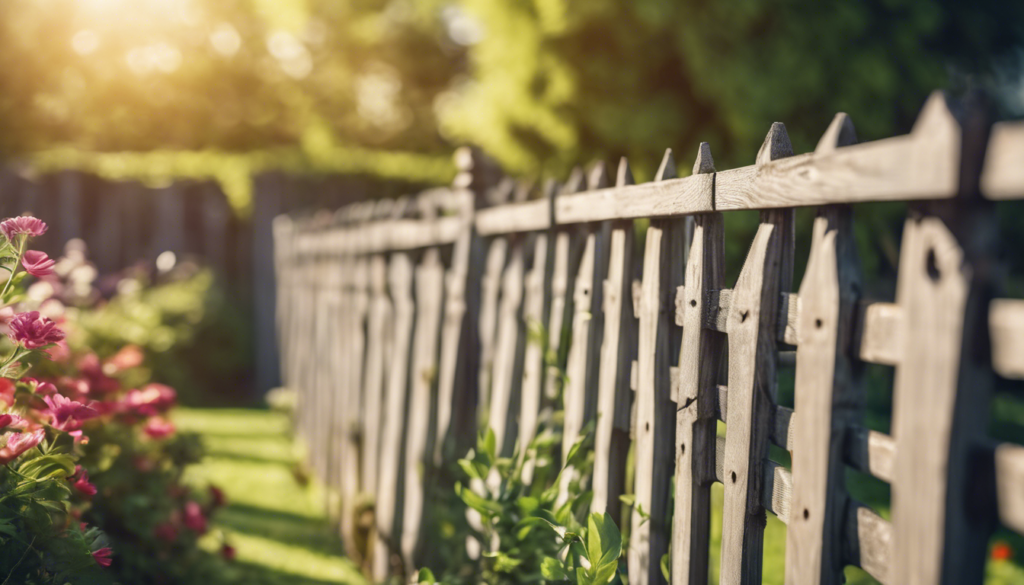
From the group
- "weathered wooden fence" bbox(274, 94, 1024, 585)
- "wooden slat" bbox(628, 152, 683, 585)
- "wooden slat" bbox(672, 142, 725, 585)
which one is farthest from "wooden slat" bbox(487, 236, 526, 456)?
"wooden slat" bbox(672, 142, 725, 585)

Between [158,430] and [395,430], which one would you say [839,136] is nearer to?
[395,430]

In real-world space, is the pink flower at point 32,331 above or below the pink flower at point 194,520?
above

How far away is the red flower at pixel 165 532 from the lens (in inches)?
114

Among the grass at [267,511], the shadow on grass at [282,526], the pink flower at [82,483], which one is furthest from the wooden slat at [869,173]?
the shadow on grass at [282,526]

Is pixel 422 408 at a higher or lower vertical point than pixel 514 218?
lower

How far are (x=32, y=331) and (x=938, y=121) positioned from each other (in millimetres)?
1689

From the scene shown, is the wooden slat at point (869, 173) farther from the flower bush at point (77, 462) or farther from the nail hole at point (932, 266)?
the flower bush at point (77, 462)

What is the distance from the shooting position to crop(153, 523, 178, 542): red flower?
290 cm

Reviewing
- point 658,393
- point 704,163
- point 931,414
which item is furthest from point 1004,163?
point 658,393

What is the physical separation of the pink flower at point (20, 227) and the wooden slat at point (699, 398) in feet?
4.45

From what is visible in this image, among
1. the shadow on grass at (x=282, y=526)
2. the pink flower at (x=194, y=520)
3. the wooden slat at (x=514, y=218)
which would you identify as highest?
the wooden slat at (x=514, y=218)

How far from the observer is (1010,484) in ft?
3.08

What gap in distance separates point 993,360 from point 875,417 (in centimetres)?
517

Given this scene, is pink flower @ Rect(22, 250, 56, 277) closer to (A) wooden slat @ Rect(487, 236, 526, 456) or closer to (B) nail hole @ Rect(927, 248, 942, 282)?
(A) wooden slat @ Rect(487, 236, 526, 456)
